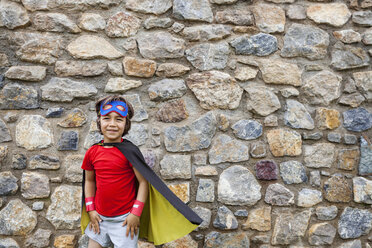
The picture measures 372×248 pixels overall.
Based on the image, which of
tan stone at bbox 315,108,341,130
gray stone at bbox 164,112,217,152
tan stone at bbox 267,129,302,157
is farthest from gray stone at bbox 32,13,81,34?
tan stone at bbox 315,108,341,130

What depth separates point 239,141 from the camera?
2.62 metres

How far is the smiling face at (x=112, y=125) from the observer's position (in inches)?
77.1

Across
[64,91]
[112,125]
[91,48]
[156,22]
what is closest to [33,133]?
[64,91]

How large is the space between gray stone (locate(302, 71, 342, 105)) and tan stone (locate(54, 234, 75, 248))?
226cm

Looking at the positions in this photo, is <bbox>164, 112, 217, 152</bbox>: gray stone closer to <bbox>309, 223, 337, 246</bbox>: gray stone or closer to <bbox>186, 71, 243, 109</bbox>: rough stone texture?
<bbox>186, 71, 243, 109</bbox>: rough stone texture

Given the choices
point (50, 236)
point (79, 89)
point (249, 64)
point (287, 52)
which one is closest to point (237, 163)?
point (249, 64)

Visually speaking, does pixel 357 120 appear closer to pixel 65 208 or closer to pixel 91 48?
pixel 91 48

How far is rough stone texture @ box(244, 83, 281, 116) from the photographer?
2639 millimetres

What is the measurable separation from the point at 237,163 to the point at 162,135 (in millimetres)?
659

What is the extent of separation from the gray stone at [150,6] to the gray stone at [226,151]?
1170 mm

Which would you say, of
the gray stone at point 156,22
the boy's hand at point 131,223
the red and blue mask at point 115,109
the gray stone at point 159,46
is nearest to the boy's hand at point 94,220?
the boy's hand at point 131,223

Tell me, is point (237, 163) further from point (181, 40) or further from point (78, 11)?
point (78, 11)

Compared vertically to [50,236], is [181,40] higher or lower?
higher

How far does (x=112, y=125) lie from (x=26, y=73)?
1.09 metres
